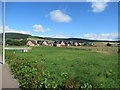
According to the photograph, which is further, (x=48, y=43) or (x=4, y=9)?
(x=48, y=43)

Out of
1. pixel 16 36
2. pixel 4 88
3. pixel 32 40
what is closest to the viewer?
pixel 4 88

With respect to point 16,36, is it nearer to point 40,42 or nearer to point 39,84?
point 40,42

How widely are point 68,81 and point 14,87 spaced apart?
169cm

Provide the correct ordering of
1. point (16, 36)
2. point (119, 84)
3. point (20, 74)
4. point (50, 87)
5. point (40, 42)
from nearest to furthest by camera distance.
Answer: point (50, 87) < point (119, 84) < point (20, 74) < point (16, 36) < point (40, 42)

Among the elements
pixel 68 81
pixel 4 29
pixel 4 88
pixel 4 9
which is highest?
pixel 4 9

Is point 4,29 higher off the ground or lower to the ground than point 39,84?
higher

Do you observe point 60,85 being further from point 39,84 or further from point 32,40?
point 32,40

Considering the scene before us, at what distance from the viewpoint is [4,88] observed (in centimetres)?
468

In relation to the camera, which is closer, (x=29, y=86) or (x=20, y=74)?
(x=29, y=86)

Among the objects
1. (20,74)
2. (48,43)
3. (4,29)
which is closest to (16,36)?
(48,43)

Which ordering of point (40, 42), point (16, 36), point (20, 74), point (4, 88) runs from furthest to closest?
point (40, 42) < point (16, 36) < point (20, 74) < point (4, 88)

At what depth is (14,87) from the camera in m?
4.75

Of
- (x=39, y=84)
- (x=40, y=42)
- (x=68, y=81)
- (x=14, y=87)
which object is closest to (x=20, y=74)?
(x=14, y=87)

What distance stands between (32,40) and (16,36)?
18.6m
